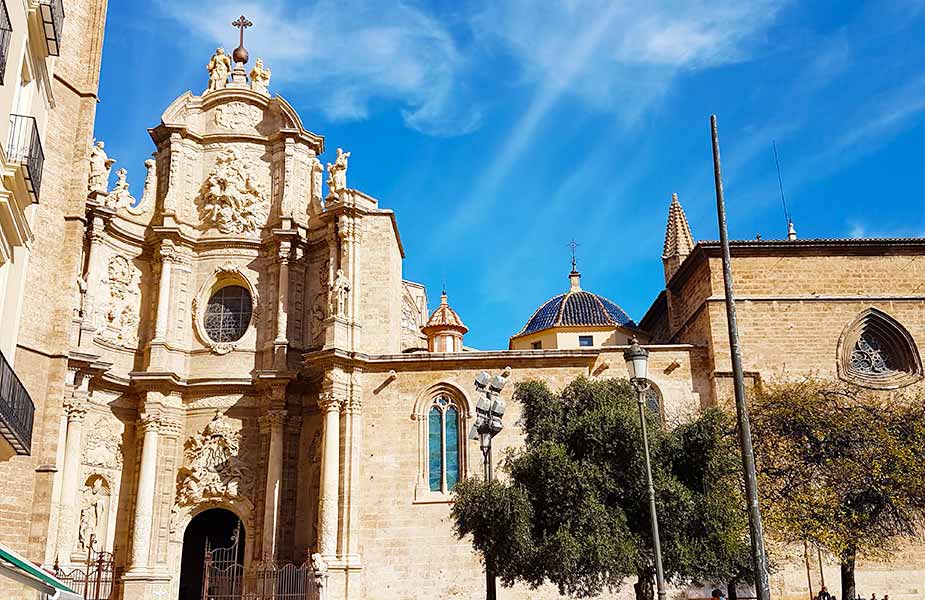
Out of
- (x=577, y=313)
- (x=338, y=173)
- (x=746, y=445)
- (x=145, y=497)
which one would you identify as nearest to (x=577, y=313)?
(x=577, y=313)

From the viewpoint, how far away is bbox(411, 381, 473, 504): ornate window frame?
22.7m

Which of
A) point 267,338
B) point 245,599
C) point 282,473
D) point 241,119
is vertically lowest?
point 245,599

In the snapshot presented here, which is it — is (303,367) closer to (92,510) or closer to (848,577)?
(92,510)

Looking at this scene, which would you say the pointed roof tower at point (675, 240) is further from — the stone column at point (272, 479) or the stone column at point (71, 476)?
the stone column at point (71, 476)

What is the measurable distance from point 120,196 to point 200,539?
33.1 feet

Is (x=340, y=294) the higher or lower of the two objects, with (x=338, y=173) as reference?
lower

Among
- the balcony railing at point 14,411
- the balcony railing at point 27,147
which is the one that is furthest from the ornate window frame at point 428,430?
the balcony railing at point 27,147

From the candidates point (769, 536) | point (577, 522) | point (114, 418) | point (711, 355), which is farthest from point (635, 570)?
point (114, 418)

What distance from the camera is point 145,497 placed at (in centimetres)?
2341

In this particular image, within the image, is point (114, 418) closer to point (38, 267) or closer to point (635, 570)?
point (38, 267)

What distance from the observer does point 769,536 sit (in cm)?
1898

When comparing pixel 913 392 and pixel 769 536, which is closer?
pixel 769 536

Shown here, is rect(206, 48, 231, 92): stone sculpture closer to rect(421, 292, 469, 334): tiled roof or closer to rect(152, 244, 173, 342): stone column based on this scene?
rect(152, 244, 173, 342): stone column

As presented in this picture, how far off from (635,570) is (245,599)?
1075cm
